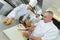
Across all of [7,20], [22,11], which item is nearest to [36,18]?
[22,11]

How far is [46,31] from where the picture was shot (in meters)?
1.57

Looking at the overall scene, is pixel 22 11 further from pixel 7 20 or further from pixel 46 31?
pixel 46 31

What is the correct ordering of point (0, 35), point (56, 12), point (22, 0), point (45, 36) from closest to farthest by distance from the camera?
point (45, 36)
point (0, 35)
point (56, 12)
point (22, 0)

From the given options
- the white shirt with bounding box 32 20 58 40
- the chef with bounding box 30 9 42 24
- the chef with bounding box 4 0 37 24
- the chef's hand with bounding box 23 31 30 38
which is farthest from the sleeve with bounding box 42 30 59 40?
the chef with bounding box 4 0 37 24

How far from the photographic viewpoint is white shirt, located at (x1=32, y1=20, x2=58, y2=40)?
155cm

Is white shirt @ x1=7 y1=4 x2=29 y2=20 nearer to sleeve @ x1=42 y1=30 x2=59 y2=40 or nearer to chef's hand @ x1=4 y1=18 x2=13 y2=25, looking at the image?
chef's hand @ x1=4 y1=18 x2=13 y2=25

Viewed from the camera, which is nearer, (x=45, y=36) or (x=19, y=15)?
(x=45, y=36)

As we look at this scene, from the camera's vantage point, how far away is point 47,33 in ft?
5.13

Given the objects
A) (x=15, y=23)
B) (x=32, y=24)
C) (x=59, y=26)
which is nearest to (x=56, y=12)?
(x=59, y=26)

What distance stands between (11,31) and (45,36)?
39 cm

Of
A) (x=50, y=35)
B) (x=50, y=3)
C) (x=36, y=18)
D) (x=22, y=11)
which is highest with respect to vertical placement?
(x=50, y=3)

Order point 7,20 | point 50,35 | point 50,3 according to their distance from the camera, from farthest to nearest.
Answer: point 50,3, point 7,20, point 50,35

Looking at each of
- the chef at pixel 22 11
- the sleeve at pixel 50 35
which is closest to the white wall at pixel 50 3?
the chef at pixel 22 11

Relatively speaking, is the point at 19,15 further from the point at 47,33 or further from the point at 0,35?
the point at 47,33
